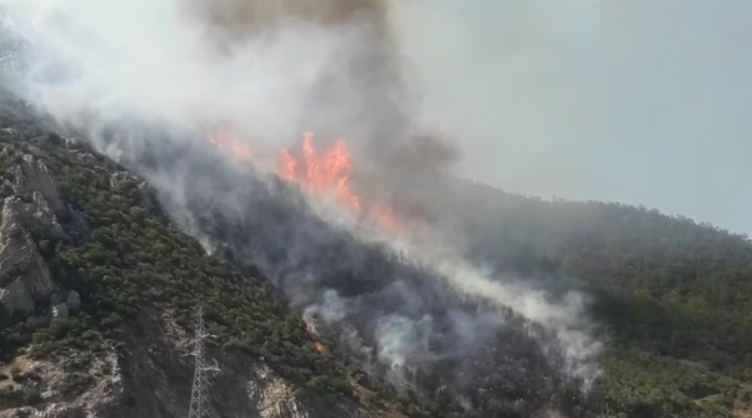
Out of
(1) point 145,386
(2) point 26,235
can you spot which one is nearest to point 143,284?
(2) point 26,235

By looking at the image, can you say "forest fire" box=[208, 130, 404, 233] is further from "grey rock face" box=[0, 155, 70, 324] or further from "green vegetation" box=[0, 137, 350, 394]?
"grey rock face" box=[0, 155, 70, 324]

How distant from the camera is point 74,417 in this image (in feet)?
200

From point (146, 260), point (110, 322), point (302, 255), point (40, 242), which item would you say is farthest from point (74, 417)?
point (302, 255)

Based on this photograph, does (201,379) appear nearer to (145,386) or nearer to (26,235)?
(145,386)

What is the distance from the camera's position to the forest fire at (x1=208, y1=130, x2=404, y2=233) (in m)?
133

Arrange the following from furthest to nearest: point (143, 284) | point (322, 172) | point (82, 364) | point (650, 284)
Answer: point (650, 284) < point (322, 172) < point (143, 284) < point (82, 364)

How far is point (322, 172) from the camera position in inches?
5438

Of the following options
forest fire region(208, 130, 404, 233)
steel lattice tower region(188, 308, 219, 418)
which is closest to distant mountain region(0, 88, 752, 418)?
steel lattice tower region(188, 308, 219, 418)

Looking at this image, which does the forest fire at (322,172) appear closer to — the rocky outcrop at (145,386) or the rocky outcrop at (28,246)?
the rocky outcrop at (28,246)

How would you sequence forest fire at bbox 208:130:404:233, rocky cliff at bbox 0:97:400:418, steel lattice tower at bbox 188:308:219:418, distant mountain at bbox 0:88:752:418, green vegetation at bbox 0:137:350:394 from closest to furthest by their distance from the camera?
1. steel lattice tower at bbox 188:308:219:418
2. rocky cliff at bbox 0:97:400:418
3. distant mountain at bbox 0:88:752:418
4. green vegetation at bbox 0:137:350:394
5. forest fire at bbox 208:130:404:233

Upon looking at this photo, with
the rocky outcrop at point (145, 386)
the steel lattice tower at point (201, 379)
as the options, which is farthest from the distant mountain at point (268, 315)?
the steel lattice tower at point (201, 379)

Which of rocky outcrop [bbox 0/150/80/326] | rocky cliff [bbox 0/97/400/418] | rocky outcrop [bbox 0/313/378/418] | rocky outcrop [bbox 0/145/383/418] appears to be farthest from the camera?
rocky outcrop [bbox 0/150/80/326]

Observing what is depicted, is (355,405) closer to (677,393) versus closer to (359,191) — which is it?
(677,393)

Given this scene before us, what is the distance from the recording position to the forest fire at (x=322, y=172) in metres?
133
